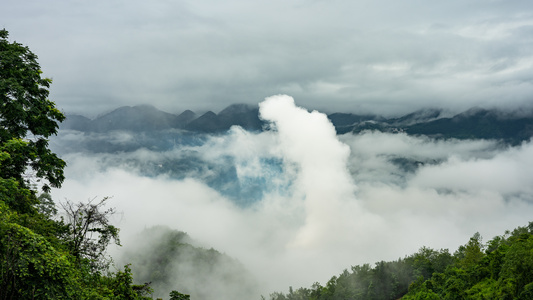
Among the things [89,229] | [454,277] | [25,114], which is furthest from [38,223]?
[454,277]

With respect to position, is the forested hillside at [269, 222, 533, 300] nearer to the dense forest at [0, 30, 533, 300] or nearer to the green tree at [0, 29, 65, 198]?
the dense forest at [0, 30, 533, 300]

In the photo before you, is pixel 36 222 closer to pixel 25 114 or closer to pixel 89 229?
pixel 89 229

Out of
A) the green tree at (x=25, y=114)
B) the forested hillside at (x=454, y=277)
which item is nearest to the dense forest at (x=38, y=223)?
the green tree at (x=25, y=114)

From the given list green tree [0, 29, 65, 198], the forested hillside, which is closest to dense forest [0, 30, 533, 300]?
green tree [0, 29, 65, 198]

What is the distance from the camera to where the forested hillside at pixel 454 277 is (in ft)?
208


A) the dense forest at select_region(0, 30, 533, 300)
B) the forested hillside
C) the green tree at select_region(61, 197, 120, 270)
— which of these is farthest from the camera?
the forested hillside

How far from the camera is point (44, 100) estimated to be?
102 feet

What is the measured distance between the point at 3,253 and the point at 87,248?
874 cm

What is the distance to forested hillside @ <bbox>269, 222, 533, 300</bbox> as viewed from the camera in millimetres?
63406

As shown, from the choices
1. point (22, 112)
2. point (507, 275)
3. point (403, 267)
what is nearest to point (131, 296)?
point (22, 112)

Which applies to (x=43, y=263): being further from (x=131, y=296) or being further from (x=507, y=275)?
(x=507, y=275)

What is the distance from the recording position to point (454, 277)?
90875 mm

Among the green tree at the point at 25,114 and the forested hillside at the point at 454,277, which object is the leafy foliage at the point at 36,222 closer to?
the green tree at the point at 25,114

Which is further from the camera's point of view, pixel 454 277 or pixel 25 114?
pixel 454 277
